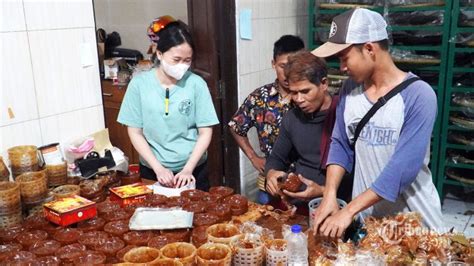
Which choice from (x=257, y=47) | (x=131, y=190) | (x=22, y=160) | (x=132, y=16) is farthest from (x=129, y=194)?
(x=132, y=16)

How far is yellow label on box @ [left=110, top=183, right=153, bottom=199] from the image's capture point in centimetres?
184

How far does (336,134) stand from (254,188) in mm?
1926

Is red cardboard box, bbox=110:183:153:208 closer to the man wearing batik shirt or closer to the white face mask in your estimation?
the white face mask

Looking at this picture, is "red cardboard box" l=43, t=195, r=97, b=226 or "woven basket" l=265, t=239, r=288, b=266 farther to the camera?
"red cardboard box" l=43, t=195, r=97, b=226

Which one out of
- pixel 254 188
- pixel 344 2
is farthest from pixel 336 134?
pixel 344 2

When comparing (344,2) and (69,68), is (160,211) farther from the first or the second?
Answer: (344,2)

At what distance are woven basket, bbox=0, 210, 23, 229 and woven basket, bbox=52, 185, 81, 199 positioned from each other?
164 millimetres

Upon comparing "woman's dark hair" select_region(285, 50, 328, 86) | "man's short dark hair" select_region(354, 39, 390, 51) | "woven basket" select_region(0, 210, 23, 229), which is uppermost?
"man's short dark hair" select_region(354, 39, 390, 51)

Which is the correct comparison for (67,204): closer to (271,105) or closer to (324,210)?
(324,210)

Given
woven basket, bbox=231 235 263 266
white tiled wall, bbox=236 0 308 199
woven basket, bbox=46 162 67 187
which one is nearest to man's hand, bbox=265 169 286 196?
woven basket, bbox=231 235 263 266

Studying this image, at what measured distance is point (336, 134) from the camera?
1773 mm

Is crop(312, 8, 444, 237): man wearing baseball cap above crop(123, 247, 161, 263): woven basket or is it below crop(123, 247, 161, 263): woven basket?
above

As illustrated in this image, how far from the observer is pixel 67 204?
1.67 metres

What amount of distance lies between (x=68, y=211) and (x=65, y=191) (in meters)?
0.32
